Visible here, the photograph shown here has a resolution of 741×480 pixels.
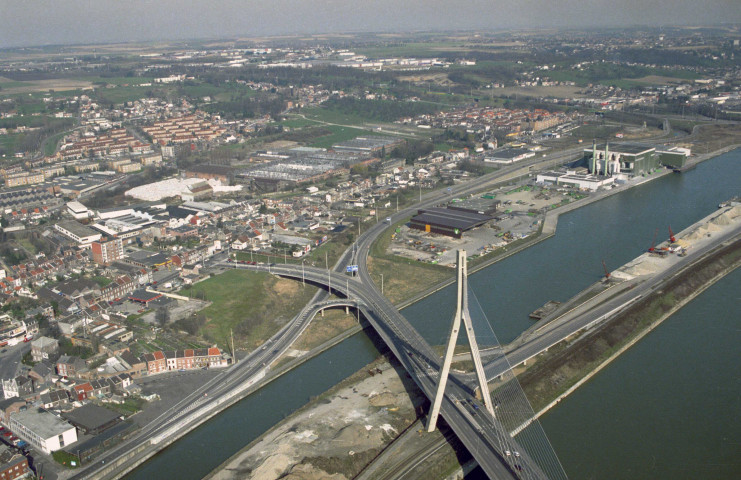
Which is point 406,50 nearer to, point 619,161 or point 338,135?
point 338,135

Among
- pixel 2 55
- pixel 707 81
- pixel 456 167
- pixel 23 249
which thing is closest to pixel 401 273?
pixel 23 249

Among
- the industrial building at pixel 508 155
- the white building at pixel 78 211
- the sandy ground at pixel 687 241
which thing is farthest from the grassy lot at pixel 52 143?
the sandy ground at pixel 687 241

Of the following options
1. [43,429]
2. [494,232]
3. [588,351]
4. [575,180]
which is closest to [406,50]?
[575,180]

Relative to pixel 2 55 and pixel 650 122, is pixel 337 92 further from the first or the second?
pixel 2 55

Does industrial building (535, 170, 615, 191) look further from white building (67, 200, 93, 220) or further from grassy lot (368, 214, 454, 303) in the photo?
white building (67, 200, 93, 220)

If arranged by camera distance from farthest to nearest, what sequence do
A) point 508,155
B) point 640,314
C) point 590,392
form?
point 508,155 < point 640,314 < point 590,392

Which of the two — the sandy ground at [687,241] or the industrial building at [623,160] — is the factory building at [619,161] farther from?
the sandy ground at [687,241]

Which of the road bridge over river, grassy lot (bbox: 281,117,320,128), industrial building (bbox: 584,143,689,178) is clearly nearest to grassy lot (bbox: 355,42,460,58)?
grassy lot (bbox: 281,117,320,128)
